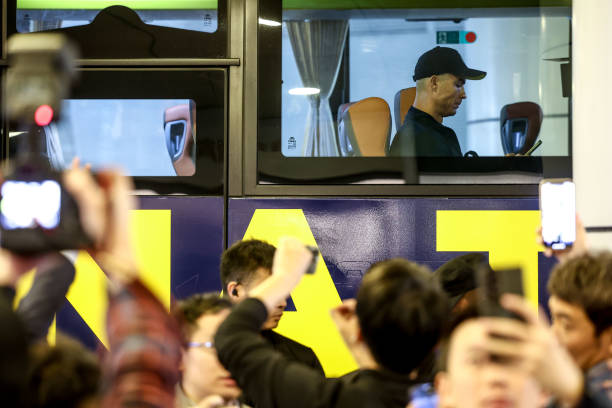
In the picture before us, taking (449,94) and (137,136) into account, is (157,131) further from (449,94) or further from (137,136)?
(449,94)

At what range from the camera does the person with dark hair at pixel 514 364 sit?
114cm

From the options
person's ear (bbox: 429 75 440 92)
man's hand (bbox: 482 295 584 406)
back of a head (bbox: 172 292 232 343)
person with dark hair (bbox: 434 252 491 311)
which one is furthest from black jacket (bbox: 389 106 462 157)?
man's hand (bbox: 482 295 584 406)

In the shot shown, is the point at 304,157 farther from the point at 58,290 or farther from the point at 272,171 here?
the point at 58,290

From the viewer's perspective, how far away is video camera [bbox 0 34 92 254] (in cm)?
115

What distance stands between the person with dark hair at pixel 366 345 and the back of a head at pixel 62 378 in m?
0.42

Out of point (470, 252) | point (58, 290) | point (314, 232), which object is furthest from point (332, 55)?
point (58, 290)

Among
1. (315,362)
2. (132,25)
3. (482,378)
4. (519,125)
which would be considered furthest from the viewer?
(132,25)

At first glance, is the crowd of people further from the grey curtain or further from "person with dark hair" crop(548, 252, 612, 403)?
the grey curtain

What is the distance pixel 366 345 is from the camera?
1644 mm

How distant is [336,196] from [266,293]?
1.64 meters

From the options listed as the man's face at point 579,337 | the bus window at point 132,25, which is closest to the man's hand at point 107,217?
the man's face at point 579,337

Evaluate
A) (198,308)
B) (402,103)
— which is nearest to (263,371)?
(198,308)

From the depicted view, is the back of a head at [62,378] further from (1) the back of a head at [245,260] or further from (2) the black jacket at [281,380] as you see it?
(1) the back of a head at [245,260]

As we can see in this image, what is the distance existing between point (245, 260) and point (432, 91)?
1059mm
